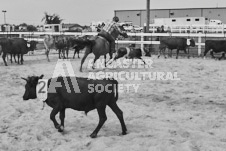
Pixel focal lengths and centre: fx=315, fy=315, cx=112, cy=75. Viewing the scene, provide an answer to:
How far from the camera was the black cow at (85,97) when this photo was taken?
4.63 meters

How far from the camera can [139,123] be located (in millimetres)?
5406

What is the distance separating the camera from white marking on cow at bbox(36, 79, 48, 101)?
15.8ft

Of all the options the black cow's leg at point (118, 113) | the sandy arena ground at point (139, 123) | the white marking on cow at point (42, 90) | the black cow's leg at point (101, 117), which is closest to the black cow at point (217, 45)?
the sandy arena ground at point (139, 123)

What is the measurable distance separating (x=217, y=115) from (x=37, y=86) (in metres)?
3.27

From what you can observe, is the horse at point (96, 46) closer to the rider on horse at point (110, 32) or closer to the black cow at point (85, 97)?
the rider on horse at point (110, 32)

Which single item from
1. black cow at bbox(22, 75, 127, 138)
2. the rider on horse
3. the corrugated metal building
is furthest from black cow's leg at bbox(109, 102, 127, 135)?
the corrugated metal building

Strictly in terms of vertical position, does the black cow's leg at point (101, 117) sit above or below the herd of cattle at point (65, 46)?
below

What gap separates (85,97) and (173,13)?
50.3 m

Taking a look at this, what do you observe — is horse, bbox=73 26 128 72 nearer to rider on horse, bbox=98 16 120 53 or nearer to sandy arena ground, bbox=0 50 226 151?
rider on horse, bbox=98 16 120 53

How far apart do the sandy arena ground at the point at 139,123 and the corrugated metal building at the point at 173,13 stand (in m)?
45.0

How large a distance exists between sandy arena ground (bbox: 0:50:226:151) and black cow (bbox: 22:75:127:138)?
12.3 inches

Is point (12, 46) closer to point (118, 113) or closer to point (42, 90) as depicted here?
point (42, 90)

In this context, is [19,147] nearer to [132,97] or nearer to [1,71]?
[132,97]

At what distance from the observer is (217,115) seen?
578cm
